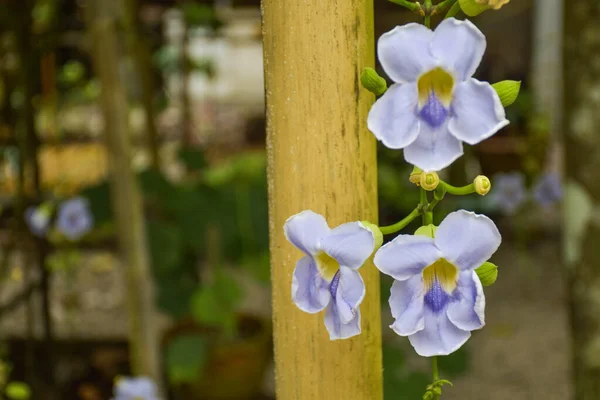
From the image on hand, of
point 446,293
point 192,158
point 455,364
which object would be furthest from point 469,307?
point 192,158

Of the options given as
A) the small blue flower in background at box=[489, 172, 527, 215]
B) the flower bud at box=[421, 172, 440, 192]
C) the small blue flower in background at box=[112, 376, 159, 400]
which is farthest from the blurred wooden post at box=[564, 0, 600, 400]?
the small blue flower in background at box=[489, 172, 527, 215]

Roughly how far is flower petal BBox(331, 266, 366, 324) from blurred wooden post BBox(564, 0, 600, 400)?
1.09 metres

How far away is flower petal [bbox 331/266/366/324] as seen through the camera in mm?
445

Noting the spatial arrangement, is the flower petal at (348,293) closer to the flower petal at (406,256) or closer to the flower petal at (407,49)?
the flower petal at (406,256)

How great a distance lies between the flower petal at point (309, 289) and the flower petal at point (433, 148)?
95 mm

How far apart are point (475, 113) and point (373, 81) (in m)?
0.08

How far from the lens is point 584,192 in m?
1.44

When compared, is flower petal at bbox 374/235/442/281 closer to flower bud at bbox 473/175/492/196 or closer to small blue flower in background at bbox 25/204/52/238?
flower bud at bbox 473/175/492/196

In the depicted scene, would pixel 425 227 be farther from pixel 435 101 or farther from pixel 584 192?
pixel 584 192

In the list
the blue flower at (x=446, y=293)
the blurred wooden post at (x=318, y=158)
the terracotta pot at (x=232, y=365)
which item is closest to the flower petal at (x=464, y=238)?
the blue flower at (x=446, y=293)

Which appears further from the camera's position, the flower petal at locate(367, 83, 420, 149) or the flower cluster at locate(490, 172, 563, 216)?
the flower cluster at locate(490, 172, 563, 216)

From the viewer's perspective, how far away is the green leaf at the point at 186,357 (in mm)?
2109

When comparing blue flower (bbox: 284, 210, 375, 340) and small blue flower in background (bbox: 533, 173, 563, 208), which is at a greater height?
blue flower (bbox: 284, 210, 375, 340)

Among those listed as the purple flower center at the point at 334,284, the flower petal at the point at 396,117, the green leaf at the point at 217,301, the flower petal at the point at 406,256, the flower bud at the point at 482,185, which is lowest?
the green leaf at the point at 217,301
